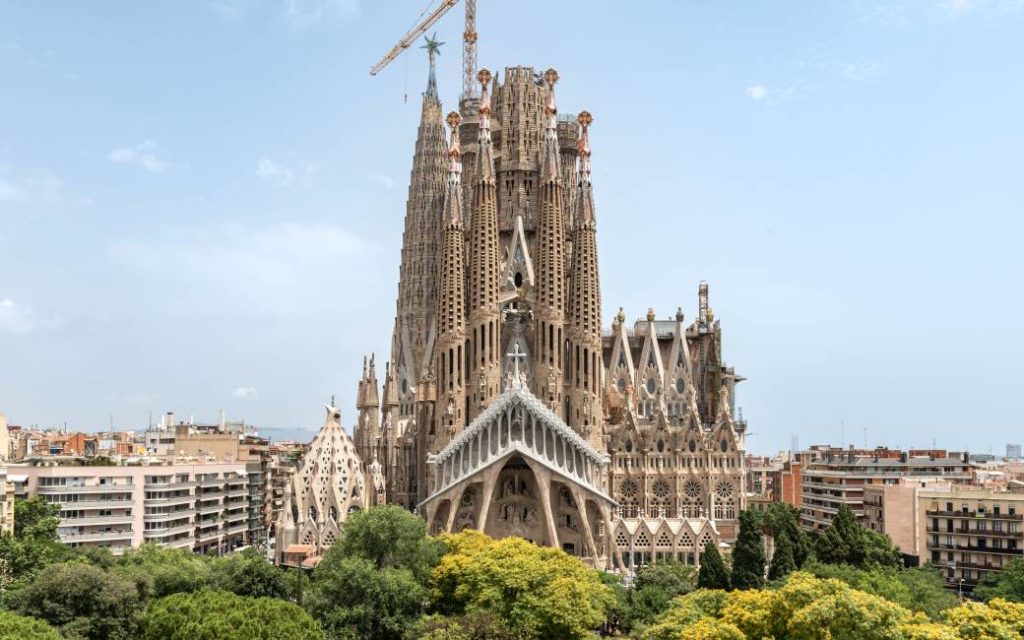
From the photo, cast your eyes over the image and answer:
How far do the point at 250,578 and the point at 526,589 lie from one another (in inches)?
426

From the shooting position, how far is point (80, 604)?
3550cm

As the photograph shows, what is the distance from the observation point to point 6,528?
4809 cm

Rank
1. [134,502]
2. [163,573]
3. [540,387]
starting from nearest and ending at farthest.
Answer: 1. [163,573]
2. [134,502]
3. [540,387]

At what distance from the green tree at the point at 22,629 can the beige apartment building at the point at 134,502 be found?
2338cm

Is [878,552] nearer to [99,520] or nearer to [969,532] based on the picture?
[969,532]

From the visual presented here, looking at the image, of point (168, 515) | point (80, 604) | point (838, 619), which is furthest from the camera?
point (168, 515)

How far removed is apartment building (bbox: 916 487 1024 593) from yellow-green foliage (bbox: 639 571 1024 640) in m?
27.5

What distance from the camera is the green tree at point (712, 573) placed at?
48.2 metres

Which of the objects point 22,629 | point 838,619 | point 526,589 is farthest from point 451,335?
point 838,619

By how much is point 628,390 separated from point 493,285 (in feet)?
37.9

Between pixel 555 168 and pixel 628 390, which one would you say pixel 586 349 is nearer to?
pixel 628 390

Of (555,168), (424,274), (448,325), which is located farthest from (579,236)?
(424,274)

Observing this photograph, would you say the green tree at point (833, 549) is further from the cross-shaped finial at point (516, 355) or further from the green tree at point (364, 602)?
the green tree at point (364, 602)

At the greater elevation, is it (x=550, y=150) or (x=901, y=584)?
(x=550, y=150)
